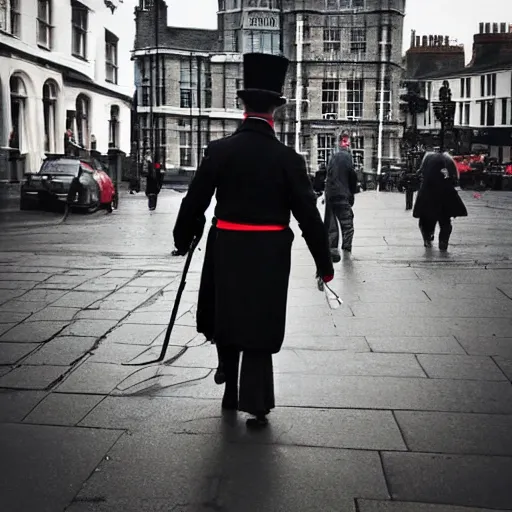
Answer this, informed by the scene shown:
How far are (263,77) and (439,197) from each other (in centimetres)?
745

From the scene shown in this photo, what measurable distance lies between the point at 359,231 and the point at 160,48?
3694cm

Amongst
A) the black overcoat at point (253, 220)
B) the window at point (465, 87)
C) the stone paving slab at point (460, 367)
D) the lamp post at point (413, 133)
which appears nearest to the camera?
the black overcoat at point (253, 220)

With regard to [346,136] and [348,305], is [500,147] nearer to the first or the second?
[346,136]

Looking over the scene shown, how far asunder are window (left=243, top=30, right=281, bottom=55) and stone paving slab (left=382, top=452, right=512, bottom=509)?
46775mm

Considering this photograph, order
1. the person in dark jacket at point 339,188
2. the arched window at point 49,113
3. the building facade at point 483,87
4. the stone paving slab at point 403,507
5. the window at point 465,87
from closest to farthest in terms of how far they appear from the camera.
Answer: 1. the stone paving slab at point 403,507
2. the person in dark jacket at point 339,188
3. the arched window at point 49,113
4. the building facade at point 483,87
5. the window at point 465,87

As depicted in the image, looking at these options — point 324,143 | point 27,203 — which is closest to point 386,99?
point 324,143

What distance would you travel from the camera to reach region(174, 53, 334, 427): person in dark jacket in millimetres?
3895

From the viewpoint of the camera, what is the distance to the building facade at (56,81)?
21.2m

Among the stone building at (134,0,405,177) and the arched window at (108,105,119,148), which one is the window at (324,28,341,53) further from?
the arched window at (108,105,119,148)

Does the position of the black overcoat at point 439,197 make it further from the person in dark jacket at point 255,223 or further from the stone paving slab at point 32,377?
the person in dark jacket at point 255,223

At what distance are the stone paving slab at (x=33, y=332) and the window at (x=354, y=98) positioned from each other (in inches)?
1758

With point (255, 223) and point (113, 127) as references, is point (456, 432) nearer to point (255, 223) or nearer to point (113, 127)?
point (255, 223)

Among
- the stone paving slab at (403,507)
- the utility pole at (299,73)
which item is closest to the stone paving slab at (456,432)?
the stone paving slab at (403,507)

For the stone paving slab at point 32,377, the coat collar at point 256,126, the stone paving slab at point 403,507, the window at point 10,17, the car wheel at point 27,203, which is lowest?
the stone paving slab at point 403,507
